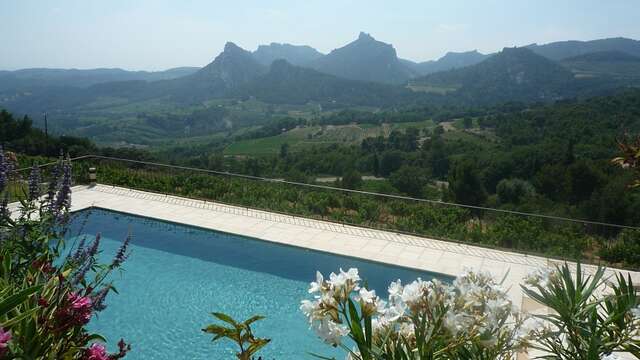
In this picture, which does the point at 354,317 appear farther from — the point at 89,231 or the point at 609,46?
the point at 609,46

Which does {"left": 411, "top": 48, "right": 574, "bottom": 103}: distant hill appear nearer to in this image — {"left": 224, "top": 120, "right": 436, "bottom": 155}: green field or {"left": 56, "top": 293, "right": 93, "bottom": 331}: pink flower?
{"left": 224, "top": 120, "right": 436, "bottom": 155}: green field

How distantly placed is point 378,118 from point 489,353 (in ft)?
284

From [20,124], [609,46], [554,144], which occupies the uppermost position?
[609,46]

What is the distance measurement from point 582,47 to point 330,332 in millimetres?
217368

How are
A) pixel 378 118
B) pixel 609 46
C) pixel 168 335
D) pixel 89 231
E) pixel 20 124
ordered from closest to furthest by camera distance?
pixel 168 335, pixel 89 231, pixel 20 124, pixel 378 118, pixel 609 46

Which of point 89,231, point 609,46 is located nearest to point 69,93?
point 89,231

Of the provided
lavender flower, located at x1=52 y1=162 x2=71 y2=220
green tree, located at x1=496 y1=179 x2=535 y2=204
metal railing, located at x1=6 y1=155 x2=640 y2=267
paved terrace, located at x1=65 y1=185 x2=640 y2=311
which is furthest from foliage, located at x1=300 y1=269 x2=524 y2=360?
green tree, located at x1=496 y1=179 x2=535 y2=204

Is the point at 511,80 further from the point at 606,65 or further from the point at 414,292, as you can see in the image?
the point at 414,292

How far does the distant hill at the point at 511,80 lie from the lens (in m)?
112

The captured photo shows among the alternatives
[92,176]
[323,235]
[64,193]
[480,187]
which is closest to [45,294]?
[64,193]

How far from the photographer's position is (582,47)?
608 ft

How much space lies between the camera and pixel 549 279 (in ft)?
5.34

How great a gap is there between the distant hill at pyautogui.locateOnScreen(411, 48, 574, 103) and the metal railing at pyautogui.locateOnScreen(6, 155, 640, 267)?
10689 cm

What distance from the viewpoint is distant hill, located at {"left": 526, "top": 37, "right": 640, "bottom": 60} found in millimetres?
177000
